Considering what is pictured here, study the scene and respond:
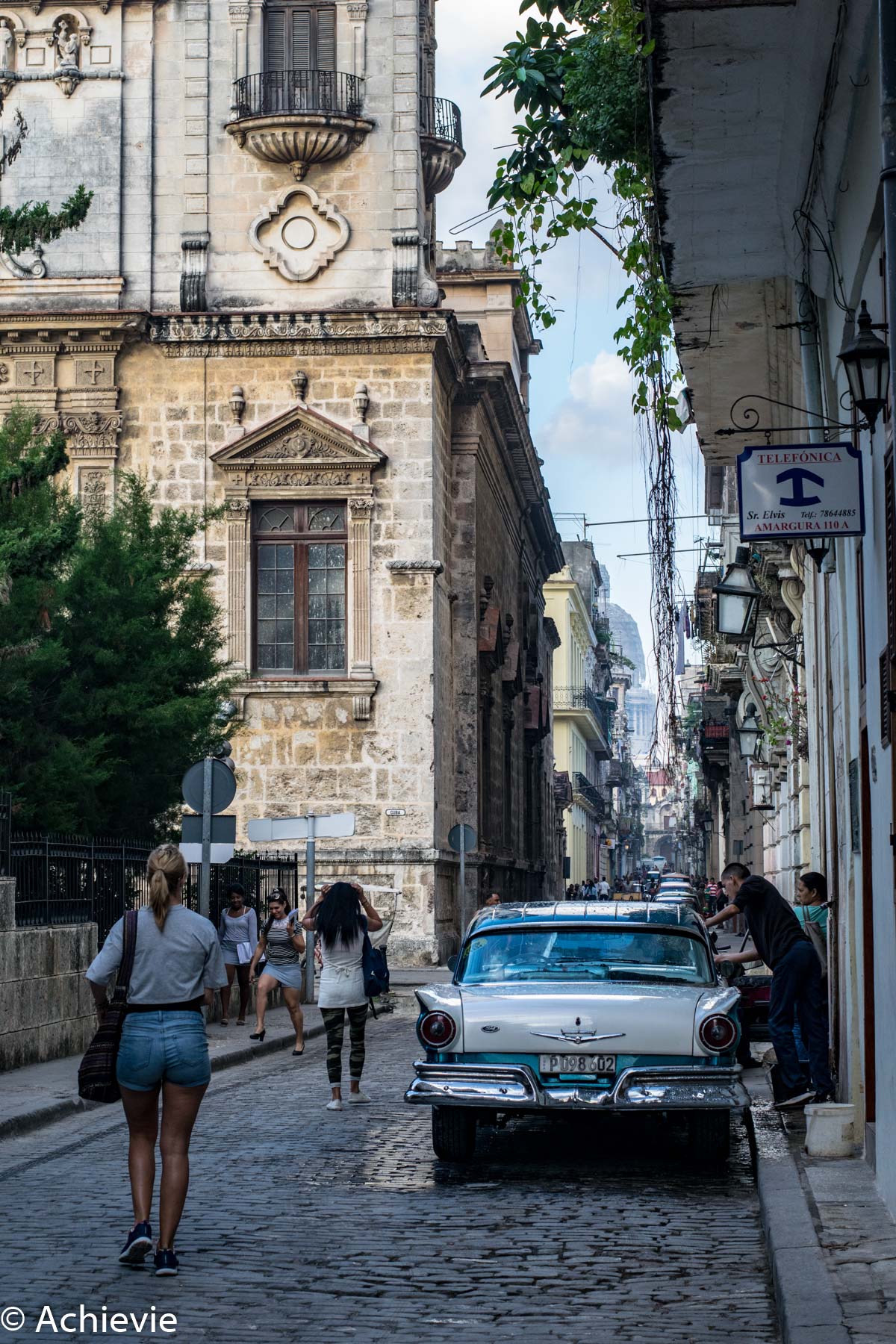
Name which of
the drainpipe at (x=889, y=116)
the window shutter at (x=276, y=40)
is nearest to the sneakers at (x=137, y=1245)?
the drainpipe at (x=889, y=116)

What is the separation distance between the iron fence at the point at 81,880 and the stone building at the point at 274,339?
959 cm

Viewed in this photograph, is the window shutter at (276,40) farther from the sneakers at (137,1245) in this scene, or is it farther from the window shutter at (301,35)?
the sneakers at (137,1245)

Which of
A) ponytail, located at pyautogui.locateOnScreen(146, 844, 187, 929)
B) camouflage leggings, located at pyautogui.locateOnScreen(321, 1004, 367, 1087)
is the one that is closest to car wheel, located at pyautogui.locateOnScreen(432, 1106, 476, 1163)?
camouflage leggings, located at pyautogui.locateOnScreen(321, 1004, 367, 1087)

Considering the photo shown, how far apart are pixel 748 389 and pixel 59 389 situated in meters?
19.2

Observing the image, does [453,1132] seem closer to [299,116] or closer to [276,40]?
[299,116]

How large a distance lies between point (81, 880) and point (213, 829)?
142 centimetres

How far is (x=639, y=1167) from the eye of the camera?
416 inches

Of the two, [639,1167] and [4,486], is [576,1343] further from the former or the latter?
[4,486]

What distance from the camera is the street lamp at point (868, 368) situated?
7.83 metres

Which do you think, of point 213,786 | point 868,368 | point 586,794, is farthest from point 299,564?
point 586,794

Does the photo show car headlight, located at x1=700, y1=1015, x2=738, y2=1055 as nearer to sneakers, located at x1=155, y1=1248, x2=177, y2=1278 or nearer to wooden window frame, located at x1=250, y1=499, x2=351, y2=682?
sneakers, located at x1=155, y1=1248, x2=177, y2=1278

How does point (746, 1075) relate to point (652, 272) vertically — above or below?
below

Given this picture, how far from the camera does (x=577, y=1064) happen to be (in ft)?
32.7

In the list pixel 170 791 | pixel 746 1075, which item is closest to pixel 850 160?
pixel 746 1075
